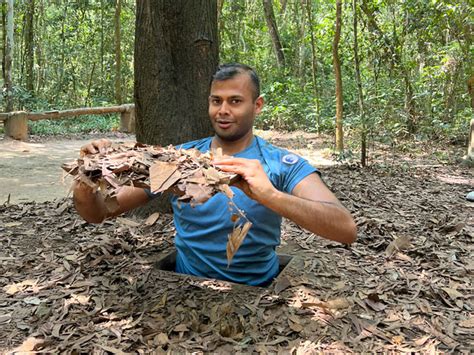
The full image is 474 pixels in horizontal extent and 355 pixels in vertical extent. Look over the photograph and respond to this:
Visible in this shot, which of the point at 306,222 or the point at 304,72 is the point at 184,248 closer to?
the point at 306,222

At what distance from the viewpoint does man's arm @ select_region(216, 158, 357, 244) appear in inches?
75.9

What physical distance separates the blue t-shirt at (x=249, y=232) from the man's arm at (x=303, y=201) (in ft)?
0.38

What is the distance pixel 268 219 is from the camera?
243 centimetres

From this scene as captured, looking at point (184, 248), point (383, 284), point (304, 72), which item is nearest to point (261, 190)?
point (184, 248)

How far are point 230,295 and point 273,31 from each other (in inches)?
571

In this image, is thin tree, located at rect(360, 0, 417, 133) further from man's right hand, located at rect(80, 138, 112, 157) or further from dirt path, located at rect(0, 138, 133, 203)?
man's right hand, located at rect(80, 138, 112, 157)

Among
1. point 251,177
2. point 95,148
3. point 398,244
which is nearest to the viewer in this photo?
point 251,177

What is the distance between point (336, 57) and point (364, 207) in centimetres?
385

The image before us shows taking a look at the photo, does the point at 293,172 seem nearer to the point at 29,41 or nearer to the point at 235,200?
the point at 235,200

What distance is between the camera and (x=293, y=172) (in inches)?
92.6

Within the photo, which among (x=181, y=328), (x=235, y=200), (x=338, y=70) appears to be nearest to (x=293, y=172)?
(x=235, y=200)

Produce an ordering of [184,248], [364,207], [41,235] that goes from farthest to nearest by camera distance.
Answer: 1. [364,207]
2. [41,235]
3. [184,248]

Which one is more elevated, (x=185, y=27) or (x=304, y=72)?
(x=304, y=72)

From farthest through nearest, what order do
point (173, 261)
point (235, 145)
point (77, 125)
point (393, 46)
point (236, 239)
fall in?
point (77, 125) < point (393, 46) < point (173, 261) < point (235, 145) < point (236, 239)
